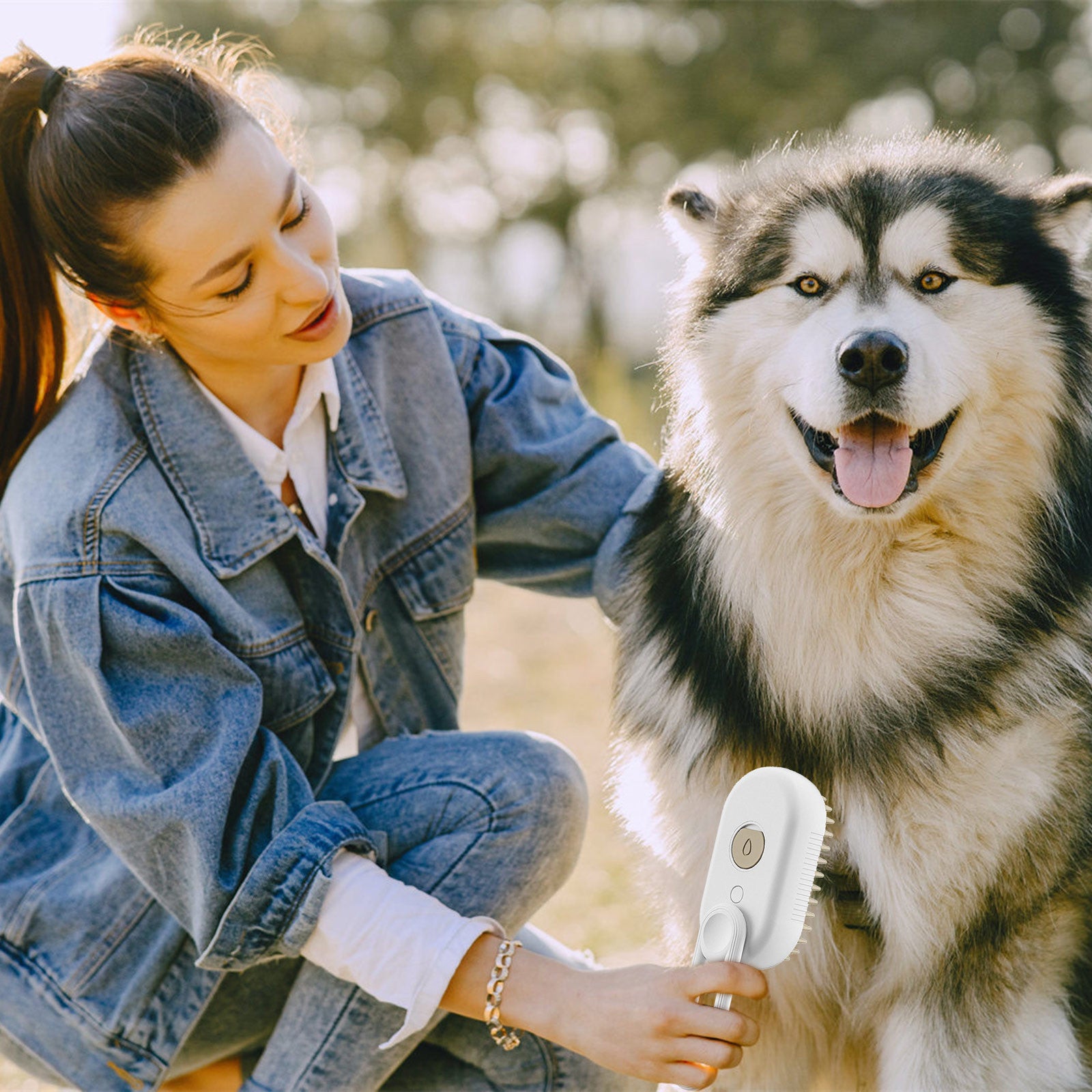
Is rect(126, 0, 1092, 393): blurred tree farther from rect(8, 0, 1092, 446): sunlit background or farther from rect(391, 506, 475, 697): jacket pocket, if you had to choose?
rect(391, 506, 475, 697): jacket pocket

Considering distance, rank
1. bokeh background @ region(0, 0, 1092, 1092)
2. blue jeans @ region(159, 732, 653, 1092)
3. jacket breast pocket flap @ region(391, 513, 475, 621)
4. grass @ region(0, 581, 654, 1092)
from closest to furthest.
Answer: blue jeans @ region(159, 732, 653, 1092) → jacket breast pocket flap @ region(391, 513, 475, 621) → grass @ region(0, 581, 654, 1092) → bokeh background @ region(0, 0, 1092, 1092)

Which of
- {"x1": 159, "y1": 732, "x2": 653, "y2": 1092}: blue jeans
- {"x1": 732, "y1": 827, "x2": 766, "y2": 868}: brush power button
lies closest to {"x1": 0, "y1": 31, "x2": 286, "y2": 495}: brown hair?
{"x1": 159, "y1": 732, "x2": 653, "y2": 1092}: blue jeans

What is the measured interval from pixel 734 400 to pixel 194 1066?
1423 millimetres

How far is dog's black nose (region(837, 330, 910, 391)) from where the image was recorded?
151 centimetres

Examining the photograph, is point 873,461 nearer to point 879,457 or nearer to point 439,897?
point 879,457

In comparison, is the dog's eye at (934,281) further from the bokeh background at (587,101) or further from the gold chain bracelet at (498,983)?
the bokeh background at (587,101)

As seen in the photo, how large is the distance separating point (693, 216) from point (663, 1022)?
1.20 meters

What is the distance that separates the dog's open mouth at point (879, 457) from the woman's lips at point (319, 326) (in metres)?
0.78

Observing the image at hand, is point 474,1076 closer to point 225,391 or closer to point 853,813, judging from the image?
point 853,813

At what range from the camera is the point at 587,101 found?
15727 mm

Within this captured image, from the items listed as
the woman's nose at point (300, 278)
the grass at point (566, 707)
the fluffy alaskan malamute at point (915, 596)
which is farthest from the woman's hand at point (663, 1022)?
the woman's nose at point (300, 278)

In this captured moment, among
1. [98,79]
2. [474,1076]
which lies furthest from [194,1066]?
[98,79]

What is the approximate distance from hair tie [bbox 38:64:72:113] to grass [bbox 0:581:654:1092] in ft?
4.77

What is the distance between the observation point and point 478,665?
15.7ft
